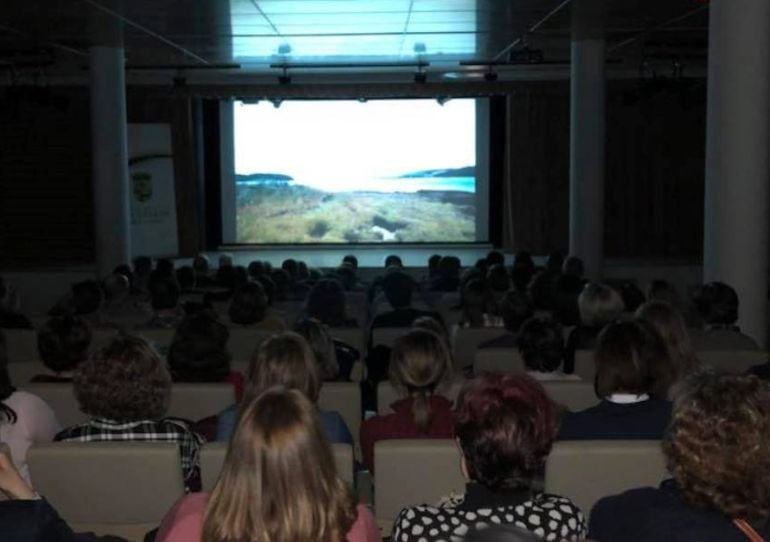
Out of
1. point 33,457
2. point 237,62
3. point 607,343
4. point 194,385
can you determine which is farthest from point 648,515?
point 237,62

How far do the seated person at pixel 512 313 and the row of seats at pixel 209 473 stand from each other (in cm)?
296

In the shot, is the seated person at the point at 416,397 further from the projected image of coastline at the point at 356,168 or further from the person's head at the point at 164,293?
the projected image of coastline at the point at 356,168

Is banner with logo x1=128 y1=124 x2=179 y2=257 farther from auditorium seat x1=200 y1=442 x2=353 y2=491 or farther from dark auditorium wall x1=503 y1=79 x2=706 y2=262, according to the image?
auditorium seat x1=200 y1=442 x2=353 y2=491

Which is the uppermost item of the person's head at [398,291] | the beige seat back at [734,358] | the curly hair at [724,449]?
the curly hair at [724,449]

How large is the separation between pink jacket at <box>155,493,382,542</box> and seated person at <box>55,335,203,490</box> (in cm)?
109

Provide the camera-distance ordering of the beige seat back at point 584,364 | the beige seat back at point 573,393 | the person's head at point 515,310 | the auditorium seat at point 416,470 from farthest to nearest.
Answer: the person's head at point 515,310 → the beige seat back at point 584,364 → the beige seat back at point 573,393 → the auditorium seat at point 416,470

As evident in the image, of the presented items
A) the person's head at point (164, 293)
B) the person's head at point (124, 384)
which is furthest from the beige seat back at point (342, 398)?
the person's head at point (164, 293)

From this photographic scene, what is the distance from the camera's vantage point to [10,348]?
6.89 m

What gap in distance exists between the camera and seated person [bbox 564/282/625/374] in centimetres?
616

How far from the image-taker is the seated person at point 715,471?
221 centimetres

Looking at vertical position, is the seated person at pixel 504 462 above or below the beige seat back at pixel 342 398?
above

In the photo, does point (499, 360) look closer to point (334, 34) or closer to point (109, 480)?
point (109, 480)

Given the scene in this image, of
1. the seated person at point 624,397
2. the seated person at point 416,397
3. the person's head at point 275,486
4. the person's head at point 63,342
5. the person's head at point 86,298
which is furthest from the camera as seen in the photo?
the person's head at point 86,298

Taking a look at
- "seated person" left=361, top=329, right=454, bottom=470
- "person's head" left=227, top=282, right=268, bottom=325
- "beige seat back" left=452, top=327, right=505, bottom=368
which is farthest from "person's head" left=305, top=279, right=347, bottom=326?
"seated person" left=361, top=329, right=454, bottom=470
